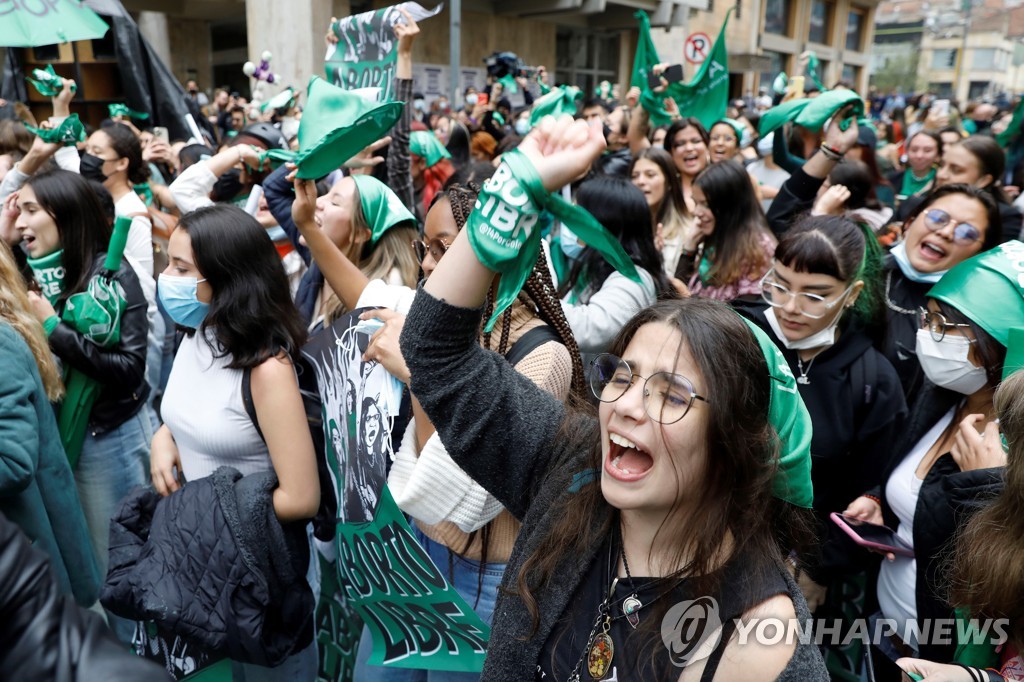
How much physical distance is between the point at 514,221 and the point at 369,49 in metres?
2.94

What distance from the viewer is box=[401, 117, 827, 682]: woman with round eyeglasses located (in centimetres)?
125

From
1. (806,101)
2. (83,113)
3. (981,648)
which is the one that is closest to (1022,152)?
(806,101)

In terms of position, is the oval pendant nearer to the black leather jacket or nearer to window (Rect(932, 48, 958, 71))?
the black leather jacket

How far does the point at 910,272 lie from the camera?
3.10 metres

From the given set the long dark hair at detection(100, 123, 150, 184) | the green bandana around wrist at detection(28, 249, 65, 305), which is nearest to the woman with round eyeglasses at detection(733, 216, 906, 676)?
the green bandana around wrist at detection(28, 249, 65, 305)

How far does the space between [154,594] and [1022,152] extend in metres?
8.75

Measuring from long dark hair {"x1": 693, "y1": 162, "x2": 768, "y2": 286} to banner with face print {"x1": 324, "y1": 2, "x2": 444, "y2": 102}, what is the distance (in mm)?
1568

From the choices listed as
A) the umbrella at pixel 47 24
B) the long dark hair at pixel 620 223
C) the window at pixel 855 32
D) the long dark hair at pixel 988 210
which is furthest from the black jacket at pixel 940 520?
the window at pixel 855 32

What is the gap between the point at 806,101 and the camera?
430 centimetres

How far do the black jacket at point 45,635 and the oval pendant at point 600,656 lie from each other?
689 mm

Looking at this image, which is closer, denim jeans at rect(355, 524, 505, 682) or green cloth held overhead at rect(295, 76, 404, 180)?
denim jeans at rect(355, 524, 505, 682)

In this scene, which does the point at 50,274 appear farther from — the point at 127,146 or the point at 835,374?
the point at 835,374

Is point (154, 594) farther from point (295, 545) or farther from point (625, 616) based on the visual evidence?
point (625, 616)

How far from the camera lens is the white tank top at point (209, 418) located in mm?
2266
